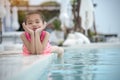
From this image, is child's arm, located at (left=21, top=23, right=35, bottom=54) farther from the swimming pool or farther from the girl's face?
the swimming pool

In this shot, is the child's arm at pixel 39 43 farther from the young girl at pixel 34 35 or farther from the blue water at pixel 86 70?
the blue water at pixel 86 70

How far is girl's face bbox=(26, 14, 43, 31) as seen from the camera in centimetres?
275

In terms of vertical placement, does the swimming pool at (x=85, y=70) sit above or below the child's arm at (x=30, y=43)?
below

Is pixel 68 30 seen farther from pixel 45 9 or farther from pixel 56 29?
pixel 45 9

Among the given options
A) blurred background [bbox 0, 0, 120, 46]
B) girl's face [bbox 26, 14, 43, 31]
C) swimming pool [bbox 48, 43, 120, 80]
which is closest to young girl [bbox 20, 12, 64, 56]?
girl's face [bbox 26, 14, 43, 31]

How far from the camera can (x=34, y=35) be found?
109 inches

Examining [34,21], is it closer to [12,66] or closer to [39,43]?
[39,43]

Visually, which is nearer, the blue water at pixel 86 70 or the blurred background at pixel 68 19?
the blue water at pixel 86 70

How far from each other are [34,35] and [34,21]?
0.14m

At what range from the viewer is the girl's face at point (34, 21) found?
2752mm

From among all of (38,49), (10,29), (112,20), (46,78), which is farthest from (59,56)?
(112,20)

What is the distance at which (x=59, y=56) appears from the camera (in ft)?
10.4

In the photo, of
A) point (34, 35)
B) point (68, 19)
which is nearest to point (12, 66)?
point (34, 35)

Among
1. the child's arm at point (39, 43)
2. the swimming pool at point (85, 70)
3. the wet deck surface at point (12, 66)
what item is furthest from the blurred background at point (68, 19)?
the wet deck surface at point (12, 66)
